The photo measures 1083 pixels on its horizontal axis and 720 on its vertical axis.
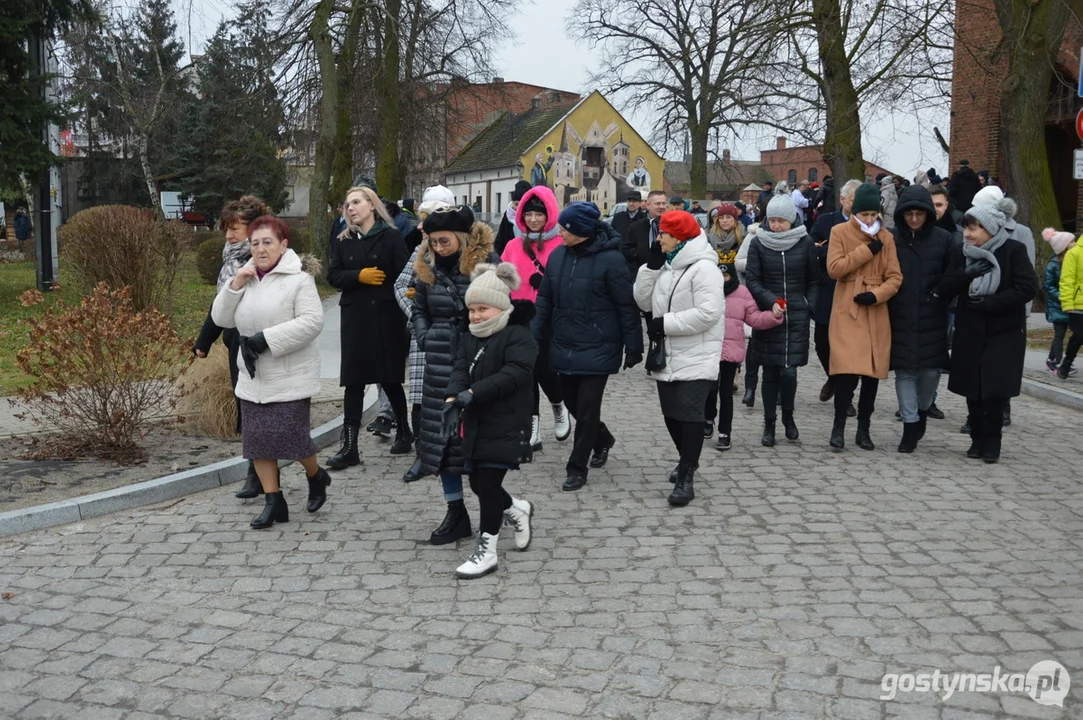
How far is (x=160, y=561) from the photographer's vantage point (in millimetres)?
5840

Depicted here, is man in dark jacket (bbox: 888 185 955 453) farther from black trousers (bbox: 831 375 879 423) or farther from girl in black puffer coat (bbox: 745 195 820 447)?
girl in black puffer coat (bbox: 745 195 820 447)

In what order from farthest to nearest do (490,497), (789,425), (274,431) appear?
1. (789,425)
2. (274,431)
3. (490,497)

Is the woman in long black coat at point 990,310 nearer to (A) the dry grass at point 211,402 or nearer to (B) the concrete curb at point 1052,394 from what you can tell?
(B) the concrete curb at point 1052,394

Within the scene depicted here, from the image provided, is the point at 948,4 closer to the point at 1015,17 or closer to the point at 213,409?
the point at 1015,17

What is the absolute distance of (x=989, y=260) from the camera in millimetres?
7992

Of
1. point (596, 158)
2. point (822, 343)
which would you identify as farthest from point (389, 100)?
point (596, 158)

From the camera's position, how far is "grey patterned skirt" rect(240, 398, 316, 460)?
6.29 m

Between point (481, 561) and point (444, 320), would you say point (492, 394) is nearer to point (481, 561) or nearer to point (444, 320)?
point (481, 561)

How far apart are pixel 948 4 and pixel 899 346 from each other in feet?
37.6

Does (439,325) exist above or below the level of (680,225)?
below

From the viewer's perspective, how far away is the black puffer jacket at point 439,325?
5.82m

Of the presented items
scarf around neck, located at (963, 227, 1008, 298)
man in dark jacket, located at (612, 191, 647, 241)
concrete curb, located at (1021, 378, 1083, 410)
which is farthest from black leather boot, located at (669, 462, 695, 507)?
man in dark jacket, located at (612, 191, 647, 241)

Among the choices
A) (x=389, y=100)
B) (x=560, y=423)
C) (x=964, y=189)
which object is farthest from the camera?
(x=389, y=100)

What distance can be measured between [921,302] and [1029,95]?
10.5 metres
